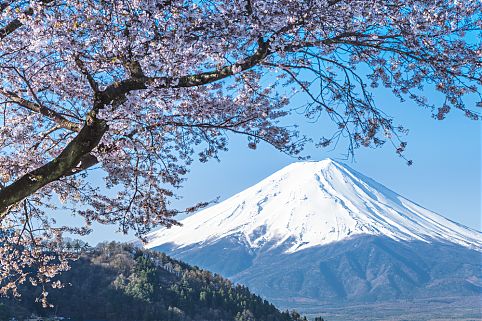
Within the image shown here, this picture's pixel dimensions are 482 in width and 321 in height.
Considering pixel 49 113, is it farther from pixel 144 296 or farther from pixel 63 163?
pixel 144 296

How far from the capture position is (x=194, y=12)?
13.4 ft

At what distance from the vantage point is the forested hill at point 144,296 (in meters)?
69.8

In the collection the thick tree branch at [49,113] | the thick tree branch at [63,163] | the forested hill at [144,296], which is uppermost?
the forested hill at [144,296]

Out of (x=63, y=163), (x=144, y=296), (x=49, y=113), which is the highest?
(x=144, y=296)

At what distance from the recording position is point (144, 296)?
74.4 m

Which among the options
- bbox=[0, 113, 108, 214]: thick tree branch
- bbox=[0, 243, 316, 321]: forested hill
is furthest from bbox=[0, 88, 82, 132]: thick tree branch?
bbox=[0, 243, 316, 321]: forested hill

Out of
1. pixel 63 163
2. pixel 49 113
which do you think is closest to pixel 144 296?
pixel 49 113

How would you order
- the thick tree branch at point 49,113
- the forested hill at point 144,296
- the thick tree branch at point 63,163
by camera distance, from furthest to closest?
1. the forested hill at point 144,296
2. the thick tree branch at point 49,113
3. the thick tree branch at point 63,163

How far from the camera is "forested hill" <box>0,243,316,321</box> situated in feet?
229

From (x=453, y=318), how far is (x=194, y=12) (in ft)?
670

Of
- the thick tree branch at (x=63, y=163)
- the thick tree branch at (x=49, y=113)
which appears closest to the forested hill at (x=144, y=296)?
the thick tree branch at (x=49, y=113)

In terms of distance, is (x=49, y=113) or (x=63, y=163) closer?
(x=63, y=163)

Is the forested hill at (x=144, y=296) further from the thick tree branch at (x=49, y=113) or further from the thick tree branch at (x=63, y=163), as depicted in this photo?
the thick tree branch at (x=63, y=163)

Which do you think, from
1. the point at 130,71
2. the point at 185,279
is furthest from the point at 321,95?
the point at 185,279
